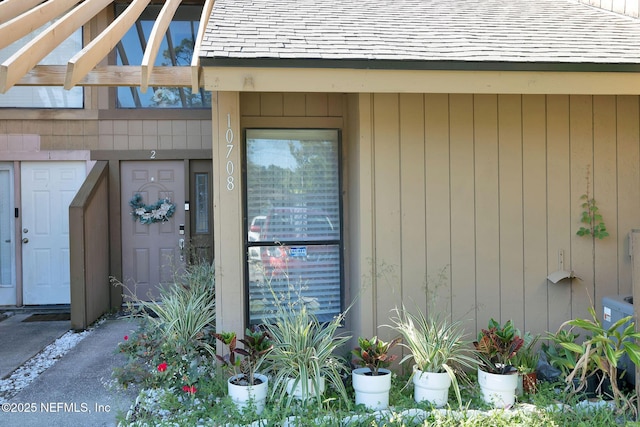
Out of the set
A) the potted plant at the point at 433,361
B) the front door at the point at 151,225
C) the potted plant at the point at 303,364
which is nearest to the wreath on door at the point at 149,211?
the front door at the point at 151,225

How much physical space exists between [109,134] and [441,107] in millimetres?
4600

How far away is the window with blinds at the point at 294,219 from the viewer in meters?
4.88

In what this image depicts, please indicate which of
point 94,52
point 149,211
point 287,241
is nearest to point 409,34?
point 287,241

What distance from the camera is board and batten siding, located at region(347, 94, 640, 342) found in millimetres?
4406

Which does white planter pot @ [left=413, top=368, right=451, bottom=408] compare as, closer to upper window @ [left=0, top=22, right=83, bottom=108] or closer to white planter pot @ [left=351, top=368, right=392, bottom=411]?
white planter pot @ [left=351, top=368, right=392, bottom=411]

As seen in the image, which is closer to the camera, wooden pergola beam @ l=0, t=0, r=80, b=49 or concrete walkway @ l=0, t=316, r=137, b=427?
concrete walkway @ l=0, t=316, r=137, b=427

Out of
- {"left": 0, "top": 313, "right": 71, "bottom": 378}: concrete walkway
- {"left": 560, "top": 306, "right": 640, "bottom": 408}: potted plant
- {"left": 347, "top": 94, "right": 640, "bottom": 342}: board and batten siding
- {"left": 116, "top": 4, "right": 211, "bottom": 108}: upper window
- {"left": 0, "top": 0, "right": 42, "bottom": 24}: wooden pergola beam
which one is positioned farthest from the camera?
{"left": 116, "top": 4, "right": 211, "bottom": 108}: upper window

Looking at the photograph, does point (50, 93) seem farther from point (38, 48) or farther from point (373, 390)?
point (373, 390)

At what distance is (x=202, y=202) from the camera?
7309 millimetres

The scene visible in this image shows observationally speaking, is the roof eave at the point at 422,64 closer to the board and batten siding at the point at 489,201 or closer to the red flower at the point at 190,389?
the board and batten siding at the point at 489,201

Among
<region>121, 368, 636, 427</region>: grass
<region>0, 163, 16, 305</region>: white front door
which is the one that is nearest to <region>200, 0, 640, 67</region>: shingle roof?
<region>121, 368, 636, 427</region>: grass

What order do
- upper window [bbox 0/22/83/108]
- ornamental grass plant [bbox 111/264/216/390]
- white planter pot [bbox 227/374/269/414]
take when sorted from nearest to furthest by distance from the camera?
white planter pot [bbox 227/374/269/414]
ornamental grass plant [bbox 111/264/216/390]
upper window [bbox 0/22/83/108]

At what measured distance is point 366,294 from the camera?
14.4ft

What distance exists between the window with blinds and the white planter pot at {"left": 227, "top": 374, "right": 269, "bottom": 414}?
4.11 ft
